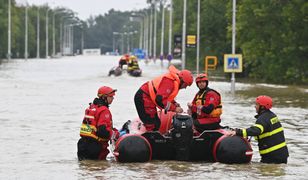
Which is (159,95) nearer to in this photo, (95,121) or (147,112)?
(147,112)

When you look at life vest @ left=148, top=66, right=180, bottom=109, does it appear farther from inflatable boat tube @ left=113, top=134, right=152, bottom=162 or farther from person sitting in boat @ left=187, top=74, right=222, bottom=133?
inflatable boat tube @ left=113, top=134, right=152, bottom=162

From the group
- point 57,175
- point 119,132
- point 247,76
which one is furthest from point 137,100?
point 247,76

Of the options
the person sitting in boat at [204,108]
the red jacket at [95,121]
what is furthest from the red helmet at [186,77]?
the red jacket at [95,121]

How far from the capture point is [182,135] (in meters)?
14.4

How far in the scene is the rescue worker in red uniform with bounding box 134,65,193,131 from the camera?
14773mm

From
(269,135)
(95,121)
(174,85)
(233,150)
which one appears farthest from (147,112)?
(269,135)

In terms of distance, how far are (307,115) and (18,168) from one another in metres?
15.0

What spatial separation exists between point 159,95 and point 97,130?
1247 millimetres

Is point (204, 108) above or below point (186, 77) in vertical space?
below

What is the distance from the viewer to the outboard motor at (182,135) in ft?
46.8

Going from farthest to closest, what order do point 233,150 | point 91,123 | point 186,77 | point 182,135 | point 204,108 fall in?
point 204,108 < point 186,77 < point 91,123 < point 233,150 < point 182,135

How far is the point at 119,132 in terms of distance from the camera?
1522 centimetres

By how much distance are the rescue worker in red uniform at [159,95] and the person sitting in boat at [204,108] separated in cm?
38

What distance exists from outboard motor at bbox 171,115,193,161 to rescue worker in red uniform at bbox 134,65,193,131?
0.44 meters
